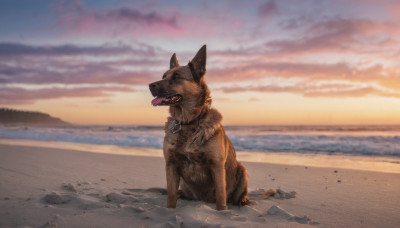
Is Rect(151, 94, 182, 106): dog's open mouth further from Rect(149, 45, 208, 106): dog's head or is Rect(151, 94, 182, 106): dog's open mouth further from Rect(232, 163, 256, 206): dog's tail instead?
Rect(232, 163, 256, 206): dog's tail

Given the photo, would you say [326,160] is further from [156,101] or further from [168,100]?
[156,101]

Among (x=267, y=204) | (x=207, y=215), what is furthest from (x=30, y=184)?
(x=267, y=204)

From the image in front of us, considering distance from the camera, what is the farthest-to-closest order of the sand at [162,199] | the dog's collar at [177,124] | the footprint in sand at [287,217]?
the dog's collar at [177,124], the footprint in sand at [287,217], the sand at [162,199]

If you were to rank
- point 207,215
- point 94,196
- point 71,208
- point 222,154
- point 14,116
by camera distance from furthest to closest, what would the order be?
point 14,116 < point 94,196 < point 222,154 < point 71,208 < point 207,215

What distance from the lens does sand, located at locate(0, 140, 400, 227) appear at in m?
3.01

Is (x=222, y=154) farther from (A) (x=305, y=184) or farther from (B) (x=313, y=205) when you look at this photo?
(A) (x=305, y=184)

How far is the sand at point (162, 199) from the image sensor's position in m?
3.01

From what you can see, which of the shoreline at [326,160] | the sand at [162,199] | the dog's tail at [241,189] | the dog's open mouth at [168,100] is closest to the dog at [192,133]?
the dog's open mouth at [168,100]

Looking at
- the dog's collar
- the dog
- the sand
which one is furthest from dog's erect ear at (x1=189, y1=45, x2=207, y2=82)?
the sand

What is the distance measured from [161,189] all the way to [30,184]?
2211mm

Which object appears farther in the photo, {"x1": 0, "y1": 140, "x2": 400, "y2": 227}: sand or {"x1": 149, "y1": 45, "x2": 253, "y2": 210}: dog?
{"x1": 149, "y1": 45, "x2": 253, "y2": 210}: dog

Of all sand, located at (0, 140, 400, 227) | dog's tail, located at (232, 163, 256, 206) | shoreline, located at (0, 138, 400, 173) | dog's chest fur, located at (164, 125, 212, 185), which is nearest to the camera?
sand, located at (0, 140, 400, 227)

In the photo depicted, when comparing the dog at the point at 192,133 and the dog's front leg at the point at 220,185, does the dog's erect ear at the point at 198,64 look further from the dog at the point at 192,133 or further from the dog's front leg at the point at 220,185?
the dog's front leg at the point at 220,185

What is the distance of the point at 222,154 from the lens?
12.1 feet
